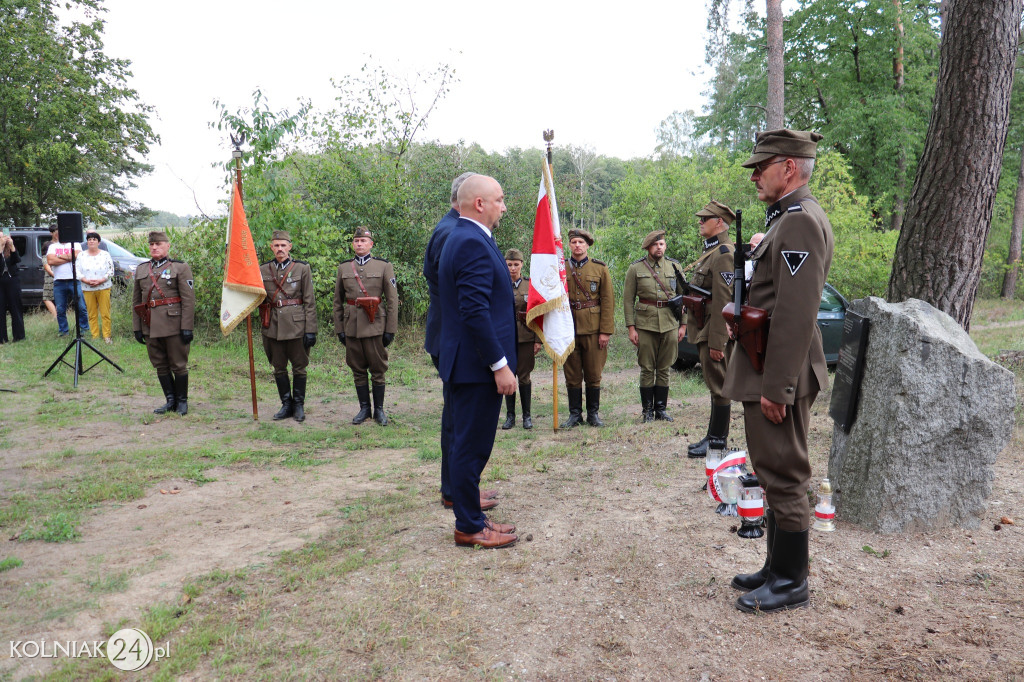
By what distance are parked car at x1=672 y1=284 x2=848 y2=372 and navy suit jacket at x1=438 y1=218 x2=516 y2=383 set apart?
543 centimetres

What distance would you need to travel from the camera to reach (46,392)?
28.1ft

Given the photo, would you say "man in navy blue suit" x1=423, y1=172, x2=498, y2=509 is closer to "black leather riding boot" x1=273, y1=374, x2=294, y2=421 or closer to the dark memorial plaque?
the dark memorial plaque

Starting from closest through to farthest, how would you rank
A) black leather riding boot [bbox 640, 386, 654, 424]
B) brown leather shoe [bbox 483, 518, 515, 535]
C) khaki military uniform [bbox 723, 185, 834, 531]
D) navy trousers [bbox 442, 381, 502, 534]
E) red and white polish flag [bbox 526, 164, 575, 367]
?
khaki military uniform [bbox 723, 185, 834, 531] < navy trousers [bbox 442, 381, 502, 534] < brown leather shoe [bbox 483, 518, 515, 535] < red and white polish flag [bbox 526, 164, 575, 367] < black leather riding boot [bbox 640, 386, 654, 424]

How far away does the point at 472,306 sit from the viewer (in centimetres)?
360

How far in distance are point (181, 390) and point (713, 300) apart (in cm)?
628

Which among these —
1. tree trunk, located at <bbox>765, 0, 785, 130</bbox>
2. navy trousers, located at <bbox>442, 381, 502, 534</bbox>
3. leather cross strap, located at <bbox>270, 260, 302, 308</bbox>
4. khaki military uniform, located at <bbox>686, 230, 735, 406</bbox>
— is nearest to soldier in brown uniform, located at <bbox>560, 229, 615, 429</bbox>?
khaki military uniform, located at <bbox>686, 230, 735, 406</bbox>

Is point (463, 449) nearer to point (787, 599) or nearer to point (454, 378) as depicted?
point (454, 378)

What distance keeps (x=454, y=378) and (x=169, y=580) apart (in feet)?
6.17

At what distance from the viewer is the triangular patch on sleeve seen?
288 cm

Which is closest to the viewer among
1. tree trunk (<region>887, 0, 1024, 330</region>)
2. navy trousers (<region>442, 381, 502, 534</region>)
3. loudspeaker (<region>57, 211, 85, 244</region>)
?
navy trousers (<region>442, 381, 502, 534</region>)

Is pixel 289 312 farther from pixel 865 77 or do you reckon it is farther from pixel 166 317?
pixel 865 77

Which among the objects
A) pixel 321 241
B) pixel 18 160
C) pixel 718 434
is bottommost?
pixel 718 434

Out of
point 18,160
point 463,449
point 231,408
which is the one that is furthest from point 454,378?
point 18,160

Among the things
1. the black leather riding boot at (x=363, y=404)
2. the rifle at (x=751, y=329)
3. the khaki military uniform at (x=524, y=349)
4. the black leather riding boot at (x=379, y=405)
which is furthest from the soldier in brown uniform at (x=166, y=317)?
the rifle at (x=751, y=329)
